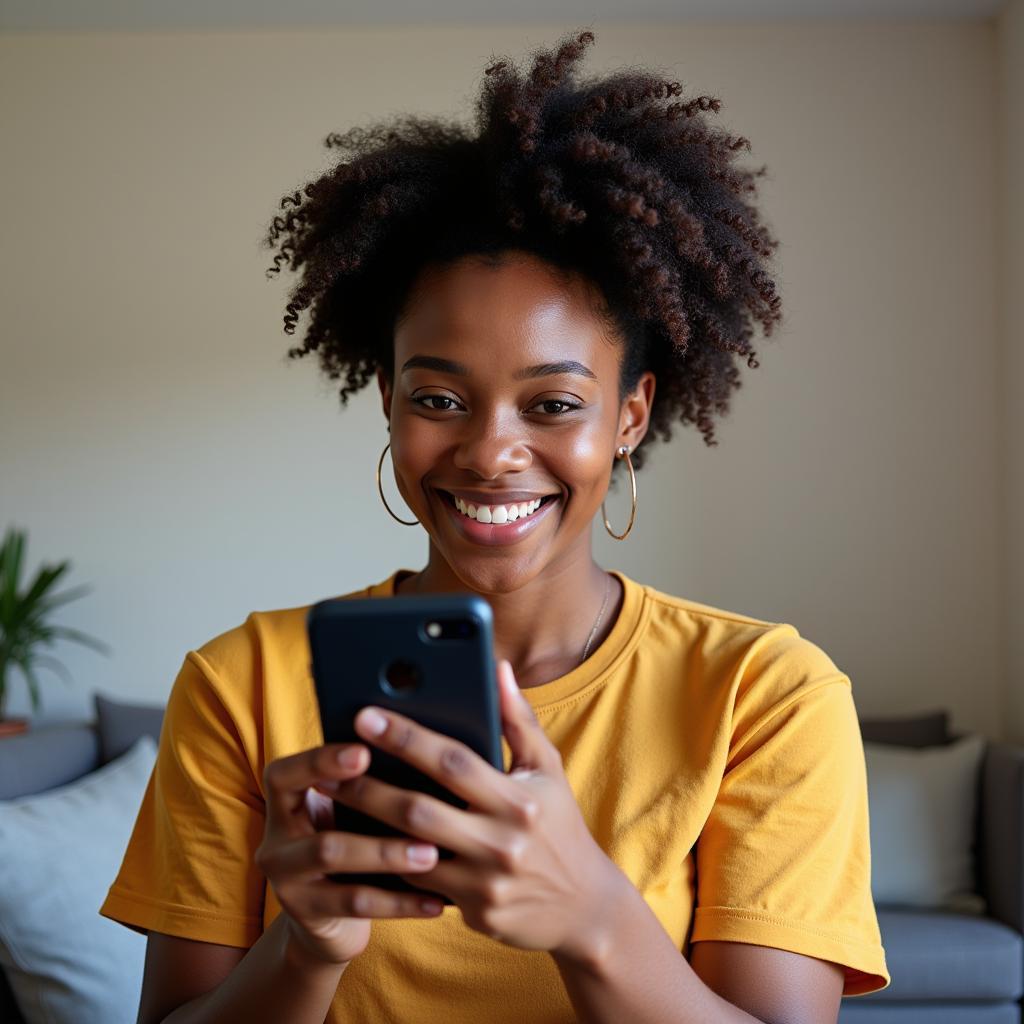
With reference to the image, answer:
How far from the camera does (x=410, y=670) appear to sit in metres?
0.76

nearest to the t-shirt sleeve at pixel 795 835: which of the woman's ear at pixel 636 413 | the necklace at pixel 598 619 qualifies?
the necklace at pixel 598 619

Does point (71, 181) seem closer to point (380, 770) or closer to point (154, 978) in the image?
point (154, 978)

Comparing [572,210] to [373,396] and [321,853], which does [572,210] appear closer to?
[321,853]

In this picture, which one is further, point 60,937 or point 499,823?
point 60,937

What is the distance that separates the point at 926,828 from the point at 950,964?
37 cm

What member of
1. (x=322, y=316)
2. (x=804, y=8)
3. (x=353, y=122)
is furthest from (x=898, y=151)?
(x=322, y=316)

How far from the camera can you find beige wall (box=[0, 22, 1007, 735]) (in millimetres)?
3818

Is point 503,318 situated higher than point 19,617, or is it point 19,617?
point 503,318

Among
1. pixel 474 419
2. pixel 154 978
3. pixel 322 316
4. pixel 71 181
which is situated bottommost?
pixel 154 978

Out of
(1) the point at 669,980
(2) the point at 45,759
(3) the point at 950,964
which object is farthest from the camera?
(2) the point at 45,759

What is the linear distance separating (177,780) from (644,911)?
0.54 meters

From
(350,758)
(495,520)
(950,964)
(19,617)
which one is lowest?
(950,964)

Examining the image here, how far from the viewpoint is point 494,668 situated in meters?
0.75

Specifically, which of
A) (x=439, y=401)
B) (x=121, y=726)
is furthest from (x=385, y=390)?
(x=121, y=726)
